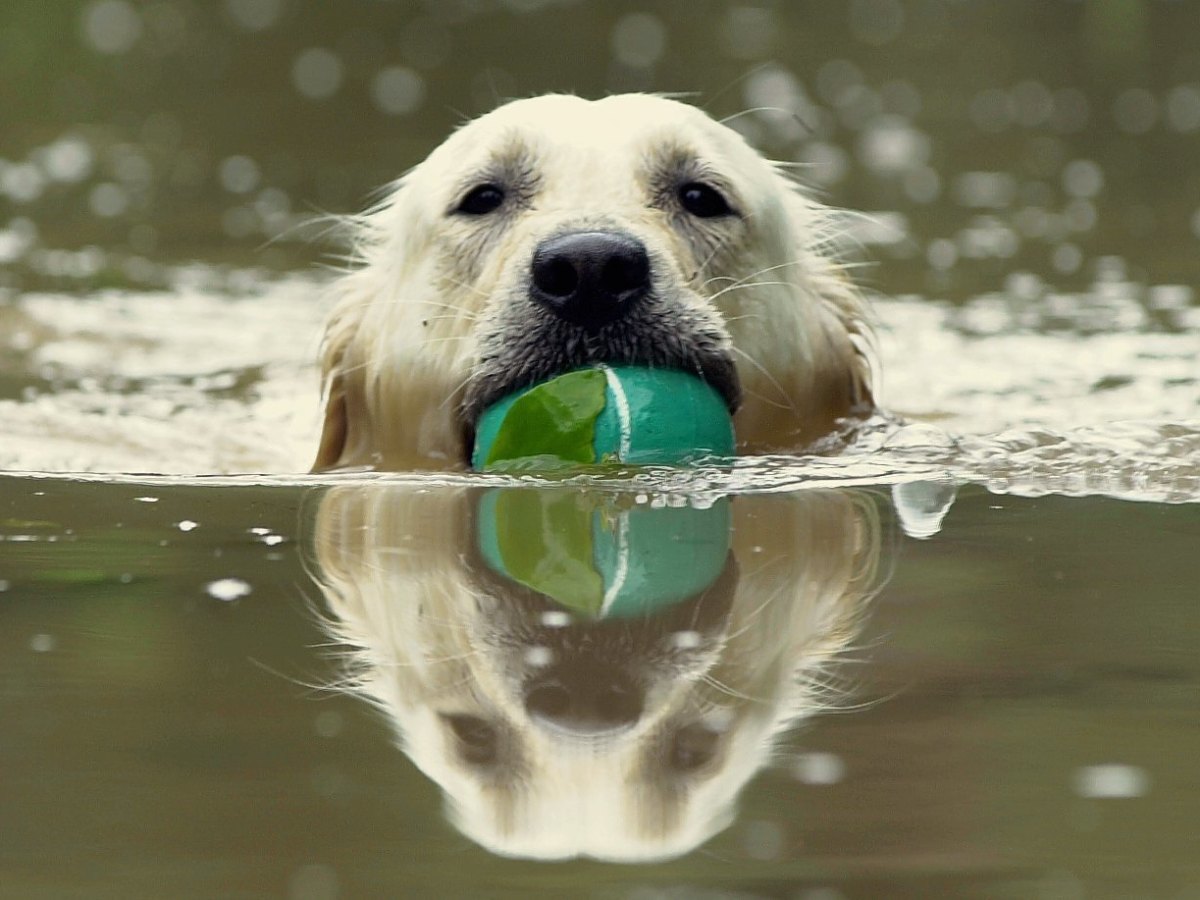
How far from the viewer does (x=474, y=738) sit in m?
2.74

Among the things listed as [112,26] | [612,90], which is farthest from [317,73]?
[612,90]

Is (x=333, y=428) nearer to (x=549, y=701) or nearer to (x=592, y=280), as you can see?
(x=592, y=280)

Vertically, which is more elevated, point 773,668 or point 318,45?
point 318,45

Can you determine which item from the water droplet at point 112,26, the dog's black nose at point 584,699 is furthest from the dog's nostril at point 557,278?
the water droplet at point 112,26

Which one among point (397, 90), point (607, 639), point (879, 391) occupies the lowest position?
point (607, 639)

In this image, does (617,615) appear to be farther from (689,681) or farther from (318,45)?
(318,45)

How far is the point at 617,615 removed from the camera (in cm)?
336

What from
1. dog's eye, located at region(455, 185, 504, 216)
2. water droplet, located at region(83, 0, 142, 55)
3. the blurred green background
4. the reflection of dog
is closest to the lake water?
the reflection of dog

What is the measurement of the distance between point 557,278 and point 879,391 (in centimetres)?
175

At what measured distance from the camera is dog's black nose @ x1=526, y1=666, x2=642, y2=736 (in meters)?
2.79

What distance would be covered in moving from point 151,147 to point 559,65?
3393mm

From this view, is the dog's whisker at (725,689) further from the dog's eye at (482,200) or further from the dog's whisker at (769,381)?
the dog's eye at (482,200)

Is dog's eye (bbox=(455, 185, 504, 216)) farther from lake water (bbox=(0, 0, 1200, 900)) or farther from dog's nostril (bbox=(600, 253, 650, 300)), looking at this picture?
lake water (bbox=(0, 0, 1200, 900))

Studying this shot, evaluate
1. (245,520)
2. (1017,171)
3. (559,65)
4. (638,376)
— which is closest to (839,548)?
(638,376)
